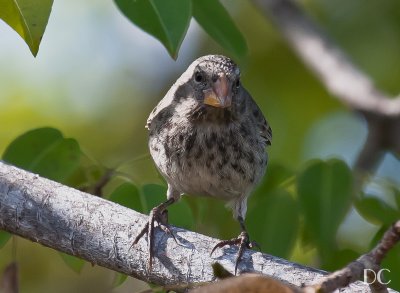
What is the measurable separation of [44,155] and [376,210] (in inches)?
49.7

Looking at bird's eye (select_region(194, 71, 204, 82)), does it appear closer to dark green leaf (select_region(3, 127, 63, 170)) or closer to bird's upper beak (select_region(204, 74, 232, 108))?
bird's upper beak (select_region(204, 74, 232, 108))

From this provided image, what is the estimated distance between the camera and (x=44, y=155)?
133 inches

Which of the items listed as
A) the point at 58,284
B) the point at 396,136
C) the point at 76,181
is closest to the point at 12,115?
the point at 58,284

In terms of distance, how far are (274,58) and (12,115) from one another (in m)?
1.82

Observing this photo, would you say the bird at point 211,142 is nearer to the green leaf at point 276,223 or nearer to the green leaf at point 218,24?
the green leaf at point 276,223

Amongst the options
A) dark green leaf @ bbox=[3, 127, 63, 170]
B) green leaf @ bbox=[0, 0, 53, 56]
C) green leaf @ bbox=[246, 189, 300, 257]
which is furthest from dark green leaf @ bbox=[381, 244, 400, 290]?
green leaf @ bbox=[0, 0, 53, 56]

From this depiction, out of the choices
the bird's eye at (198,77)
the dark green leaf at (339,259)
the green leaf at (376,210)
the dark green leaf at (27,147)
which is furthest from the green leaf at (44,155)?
the green leaf at (376,210)

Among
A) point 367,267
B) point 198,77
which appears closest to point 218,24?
point 198,77

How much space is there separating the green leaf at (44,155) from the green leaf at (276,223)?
0.71m

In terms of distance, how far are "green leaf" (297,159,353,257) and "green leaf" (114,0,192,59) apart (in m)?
0.88

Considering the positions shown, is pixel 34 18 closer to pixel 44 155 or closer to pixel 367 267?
pixel 44 155

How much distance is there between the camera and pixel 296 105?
6.07 meters

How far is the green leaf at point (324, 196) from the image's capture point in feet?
11.0

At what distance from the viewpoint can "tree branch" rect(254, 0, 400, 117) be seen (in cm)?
461
